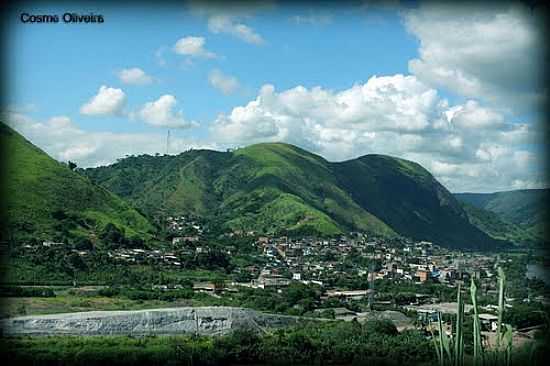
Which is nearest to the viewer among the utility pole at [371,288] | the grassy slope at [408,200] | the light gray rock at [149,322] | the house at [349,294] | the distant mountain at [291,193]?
the light gray rock at [149,322]

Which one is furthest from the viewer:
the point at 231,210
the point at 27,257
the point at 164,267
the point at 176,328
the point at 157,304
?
the point at 231,210

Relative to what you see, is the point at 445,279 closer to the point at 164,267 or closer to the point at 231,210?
the point at 164,267

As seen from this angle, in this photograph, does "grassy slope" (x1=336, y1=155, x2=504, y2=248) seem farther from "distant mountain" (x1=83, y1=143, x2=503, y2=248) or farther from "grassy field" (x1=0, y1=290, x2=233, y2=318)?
"grassy field" (x1=0, y1=290, x2=233, y2=318)

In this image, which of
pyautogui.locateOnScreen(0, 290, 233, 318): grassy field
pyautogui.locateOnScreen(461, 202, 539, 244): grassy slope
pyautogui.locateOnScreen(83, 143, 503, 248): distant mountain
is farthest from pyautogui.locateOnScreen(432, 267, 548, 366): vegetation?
pyautogui.locateOnScreen(461, 202, 539, 244): grassy slope

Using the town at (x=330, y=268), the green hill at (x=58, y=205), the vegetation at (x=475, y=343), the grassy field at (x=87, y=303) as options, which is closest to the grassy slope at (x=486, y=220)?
the town at (x=330, y=268)

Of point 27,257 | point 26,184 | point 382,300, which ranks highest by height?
point 26,184

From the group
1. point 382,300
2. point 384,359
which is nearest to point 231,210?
point 382,300

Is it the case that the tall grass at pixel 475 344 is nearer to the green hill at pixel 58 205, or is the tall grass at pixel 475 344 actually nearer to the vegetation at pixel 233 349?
the vegetation at pixel 233 349
